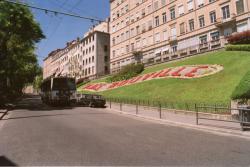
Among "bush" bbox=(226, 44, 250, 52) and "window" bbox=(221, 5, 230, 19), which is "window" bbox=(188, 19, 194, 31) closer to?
"window" bbox=(221, 5, 230, 19)

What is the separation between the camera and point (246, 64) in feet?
69.8

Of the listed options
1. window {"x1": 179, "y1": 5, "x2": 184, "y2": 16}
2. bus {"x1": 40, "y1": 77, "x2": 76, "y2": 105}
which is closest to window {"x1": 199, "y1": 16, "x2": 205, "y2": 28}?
window {"x1": 179, "y1": 5, "x2": 184, "y2": 16}

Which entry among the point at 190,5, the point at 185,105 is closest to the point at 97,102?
the point at 185,105

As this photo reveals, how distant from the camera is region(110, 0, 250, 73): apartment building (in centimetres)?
3466

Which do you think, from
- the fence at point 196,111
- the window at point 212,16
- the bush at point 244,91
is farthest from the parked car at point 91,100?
the window at point 212,16

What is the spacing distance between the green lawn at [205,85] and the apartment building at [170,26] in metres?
5.30

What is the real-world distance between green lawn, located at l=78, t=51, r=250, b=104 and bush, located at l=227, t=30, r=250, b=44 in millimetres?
2246

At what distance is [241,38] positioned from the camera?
27.7 m

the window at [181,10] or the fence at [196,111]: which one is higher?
the window at [181,10]

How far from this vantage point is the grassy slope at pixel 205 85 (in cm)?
1830

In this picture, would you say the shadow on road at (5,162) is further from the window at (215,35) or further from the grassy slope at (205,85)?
the window at (215,35)

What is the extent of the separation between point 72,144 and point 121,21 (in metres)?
56.4

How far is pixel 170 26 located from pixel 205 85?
91.8 ft

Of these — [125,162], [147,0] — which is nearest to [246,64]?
[125,162]
